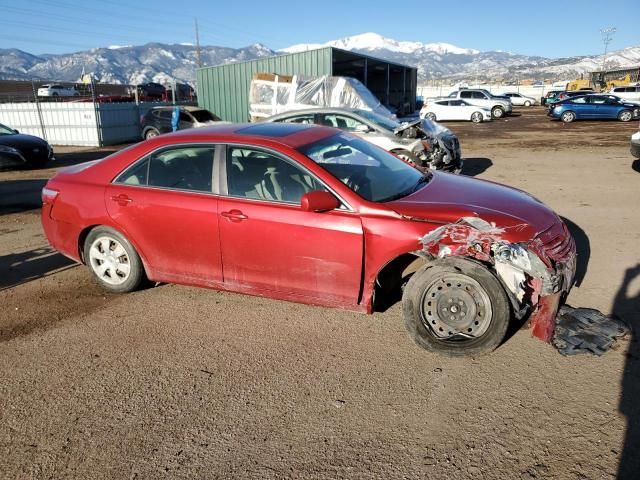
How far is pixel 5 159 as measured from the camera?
512 inches

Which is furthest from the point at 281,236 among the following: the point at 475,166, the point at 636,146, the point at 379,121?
the point at 475,166

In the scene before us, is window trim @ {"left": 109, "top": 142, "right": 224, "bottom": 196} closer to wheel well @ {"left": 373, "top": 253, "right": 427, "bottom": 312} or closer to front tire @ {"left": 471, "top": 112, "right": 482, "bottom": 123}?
wheel well @ {"left": 373, "top": 253, "right": 427, "bottom": 312}

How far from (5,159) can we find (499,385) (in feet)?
45.9

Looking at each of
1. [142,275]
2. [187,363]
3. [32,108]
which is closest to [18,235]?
[142,275]

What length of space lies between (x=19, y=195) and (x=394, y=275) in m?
9.04

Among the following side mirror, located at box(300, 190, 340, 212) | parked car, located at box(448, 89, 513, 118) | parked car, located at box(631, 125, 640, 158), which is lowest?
parked car, located at box(631, 125, 640, 158)

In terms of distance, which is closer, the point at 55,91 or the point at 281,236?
the point at 281,236

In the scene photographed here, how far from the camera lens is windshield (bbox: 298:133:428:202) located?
157 inches

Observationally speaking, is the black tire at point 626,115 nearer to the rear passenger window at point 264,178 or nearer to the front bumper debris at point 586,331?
the front bumper debris at point 586,331

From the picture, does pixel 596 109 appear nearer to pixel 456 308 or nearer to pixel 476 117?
pixel 476 117

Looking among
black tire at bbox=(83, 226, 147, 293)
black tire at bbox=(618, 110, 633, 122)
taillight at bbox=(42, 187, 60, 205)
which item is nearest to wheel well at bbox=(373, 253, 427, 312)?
black tire at bbox=(83, 226, 147, 293)

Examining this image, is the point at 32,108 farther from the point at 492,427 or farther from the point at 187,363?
the point at 492,427

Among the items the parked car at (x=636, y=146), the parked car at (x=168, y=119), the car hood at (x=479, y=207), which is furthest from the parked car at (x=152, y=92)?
the car hood at (x=479, y=207)

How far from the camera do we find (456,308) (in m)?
3.44
